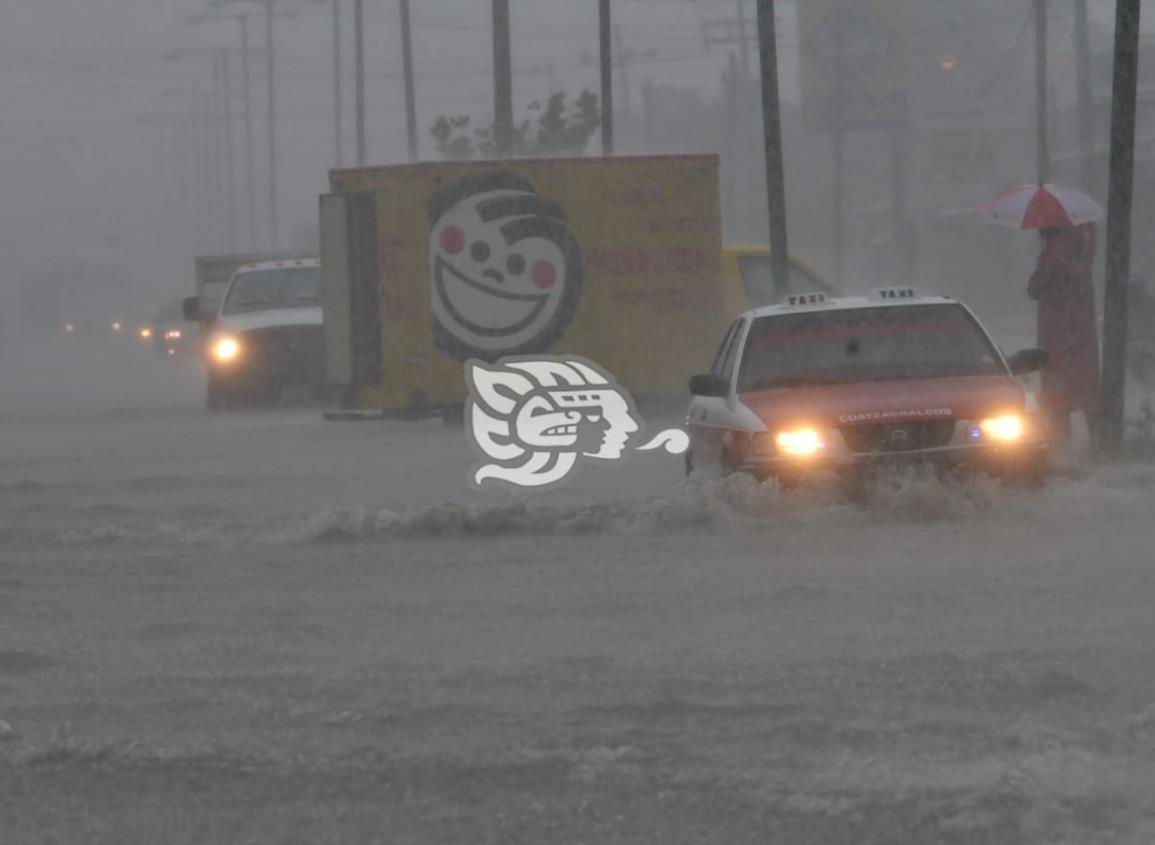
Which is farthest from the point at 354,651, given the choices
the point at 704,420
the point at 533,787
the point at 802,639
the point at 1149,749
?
the point at 704,420

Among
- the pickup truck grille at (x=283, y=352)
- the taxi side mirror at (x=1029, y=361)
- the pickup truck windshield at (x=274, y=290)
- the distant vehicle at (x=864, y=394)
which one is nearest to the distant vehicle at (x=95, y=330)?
the pickup truck windshield at (x=274, y=290)

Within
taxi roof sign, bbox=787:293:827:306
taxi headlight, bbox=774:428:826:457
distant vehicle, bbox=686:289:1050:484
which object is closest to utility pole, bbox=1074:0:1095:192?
distant vehicle, bbox=686:289:1050:484

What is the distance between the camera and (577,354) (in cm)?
2189

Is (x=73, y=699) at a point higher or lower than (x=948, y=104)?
lower

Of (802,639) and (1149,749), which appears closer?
(1149,749)

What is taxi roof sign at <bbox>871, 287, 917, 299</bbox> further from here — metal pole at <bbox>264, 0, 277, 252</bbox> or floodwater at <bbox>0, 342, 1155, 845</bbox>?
metal pole at <bbox>264, 0, 277, 252</bbox>

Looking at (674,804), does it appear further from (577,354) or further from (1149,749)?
(577,354)

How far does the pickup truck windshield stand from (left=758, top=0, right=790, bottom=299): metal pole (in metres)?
7.61

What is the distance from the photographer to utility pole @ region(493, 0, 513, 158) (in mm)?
29812

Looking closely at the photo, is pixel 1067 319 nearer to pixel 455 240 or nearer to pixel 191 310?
pixel 455 240

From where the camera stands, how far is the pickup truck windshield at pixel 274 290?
89.6 ft

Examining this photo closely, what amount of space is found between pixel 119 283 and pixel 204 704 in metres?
136

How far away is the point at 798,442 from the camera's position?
11.6 m

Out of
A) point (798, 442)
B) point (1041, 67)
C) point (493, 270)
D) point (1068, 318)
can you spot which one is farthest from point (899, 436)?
point (1041, 67)
